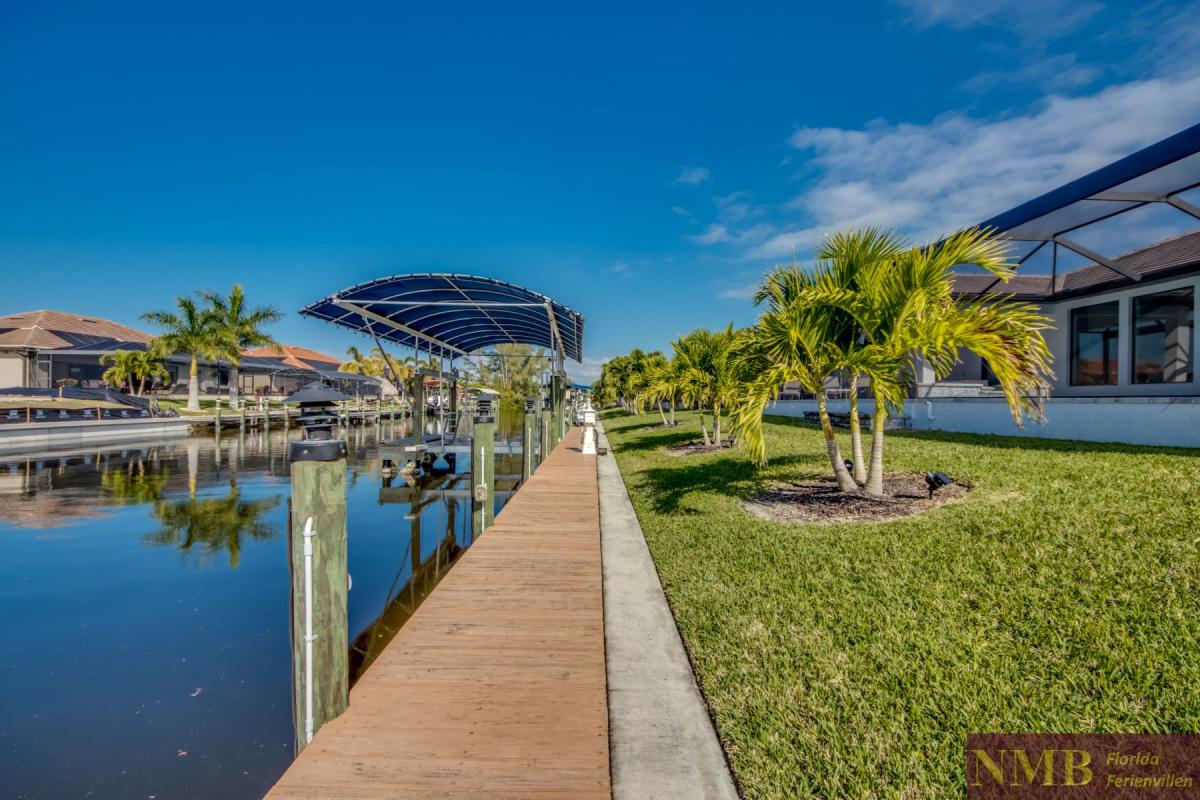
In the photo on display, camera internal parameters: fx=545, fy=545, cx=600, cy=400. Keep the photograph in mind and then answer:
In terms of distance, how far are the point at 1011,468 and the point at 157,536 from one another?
1357cm

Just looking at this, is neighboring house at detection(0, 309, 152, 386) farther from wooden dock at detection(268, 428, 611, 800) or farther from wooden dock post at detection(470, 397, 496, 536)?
wooden dock at detection(268, 428, 611, 800)

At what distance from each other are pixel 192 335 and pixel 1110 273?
4711 cm

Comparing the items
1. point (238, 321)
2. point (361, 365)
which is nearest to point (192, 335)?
point (238, 321)

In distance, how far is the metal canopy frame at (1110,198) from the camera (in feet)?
27.6

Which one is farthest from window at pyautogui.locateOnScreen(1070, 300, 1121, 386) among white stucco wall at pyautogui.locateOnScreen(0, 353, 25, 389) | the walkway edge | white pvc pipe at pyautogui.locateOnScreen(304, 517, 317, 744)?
white stucco wall at pyautogui.locateOnScreen(0, 353, 25, 389)

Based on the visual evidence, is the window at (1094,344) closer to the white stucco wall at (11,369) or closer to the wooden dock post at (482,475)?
the wooden dock post at (482,475)

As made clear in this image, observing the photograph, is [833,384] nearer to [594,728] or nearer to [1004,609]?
[1004,609]

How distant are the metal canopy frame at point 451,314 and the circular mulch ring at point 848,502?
7.59 metres

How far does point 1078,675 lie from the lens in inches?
132

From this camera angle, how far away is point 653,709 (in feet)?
11.5

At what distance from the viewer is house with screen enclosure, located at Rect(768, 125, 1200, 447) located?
9305mm

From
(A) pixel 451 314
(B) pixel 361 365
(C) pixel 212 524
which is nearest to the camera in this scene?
(C) pixel 212 524

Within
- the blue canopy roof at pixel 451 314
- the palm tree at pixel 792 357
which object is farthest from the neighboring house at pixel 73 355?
the palm tree at pixel 792 357

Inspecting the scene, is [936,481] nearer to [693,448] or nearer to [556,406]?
[693,448]
